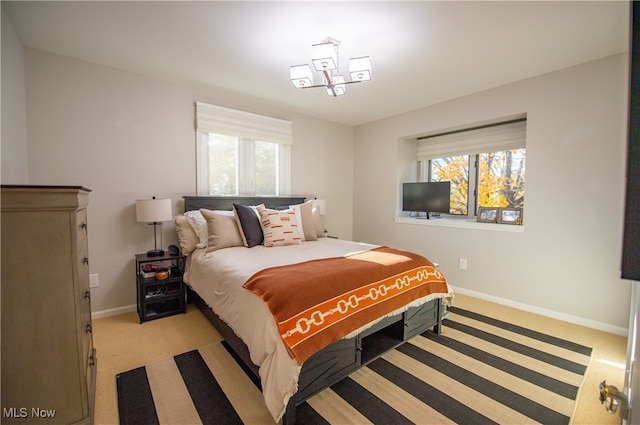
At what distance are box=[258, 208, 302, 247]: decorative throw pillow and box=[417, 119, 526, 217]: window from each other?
2420 millimetres

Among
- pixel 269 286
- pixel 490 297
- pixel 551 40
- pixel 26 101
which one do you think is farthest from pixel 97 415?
pixel 551 40

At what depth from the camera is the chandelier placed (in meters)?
1.95

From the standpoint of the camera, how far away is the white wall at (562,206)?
2.50m

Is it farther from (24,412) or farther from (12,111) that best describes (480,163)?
(12,111)

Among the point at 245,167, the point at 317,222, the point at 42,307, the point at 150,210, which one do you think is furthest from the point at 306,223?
the point at 42,307

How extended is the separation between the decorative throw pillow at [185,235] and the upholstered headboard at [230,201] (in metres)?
0.24

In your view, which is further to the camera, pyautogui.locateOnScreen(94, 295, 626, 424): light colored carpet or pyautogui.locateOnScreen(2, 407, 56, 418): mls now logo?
pyautogui.locateOnScreen(94, 295, 626, 424): light colored carpet

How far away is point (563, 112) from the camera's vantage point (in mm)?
2732

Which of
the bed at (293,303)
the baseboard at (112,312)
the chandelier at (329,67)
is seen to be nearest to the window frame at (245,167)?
the bed at (293,303)

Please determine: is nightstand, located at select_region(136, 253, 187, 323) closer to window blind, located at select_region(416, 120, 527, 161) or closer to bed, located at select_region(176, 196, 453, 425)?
bed, located at select_region(176, 196, 453, 425)

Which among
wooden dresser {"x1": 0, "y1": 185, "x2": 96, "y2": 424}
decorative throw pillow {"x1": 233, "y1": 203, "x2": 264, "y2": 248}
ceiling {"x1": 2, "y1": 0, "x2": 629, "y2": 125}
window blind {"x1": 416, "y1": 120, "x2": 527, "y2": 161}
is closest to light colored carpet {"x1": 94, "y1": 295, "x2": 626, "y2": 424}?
wooden dresser {"x1": 0, "y1": 185, "x2": 96, "y2": 424}

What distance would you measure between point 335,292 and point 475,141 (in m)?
3.07

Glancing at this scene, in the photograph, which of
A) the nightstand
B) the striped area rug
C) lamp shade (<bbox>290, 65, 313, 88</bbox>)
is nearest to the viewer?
the striped area rug

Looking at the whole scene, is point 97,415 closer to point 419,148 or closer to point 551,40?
point 551,40
